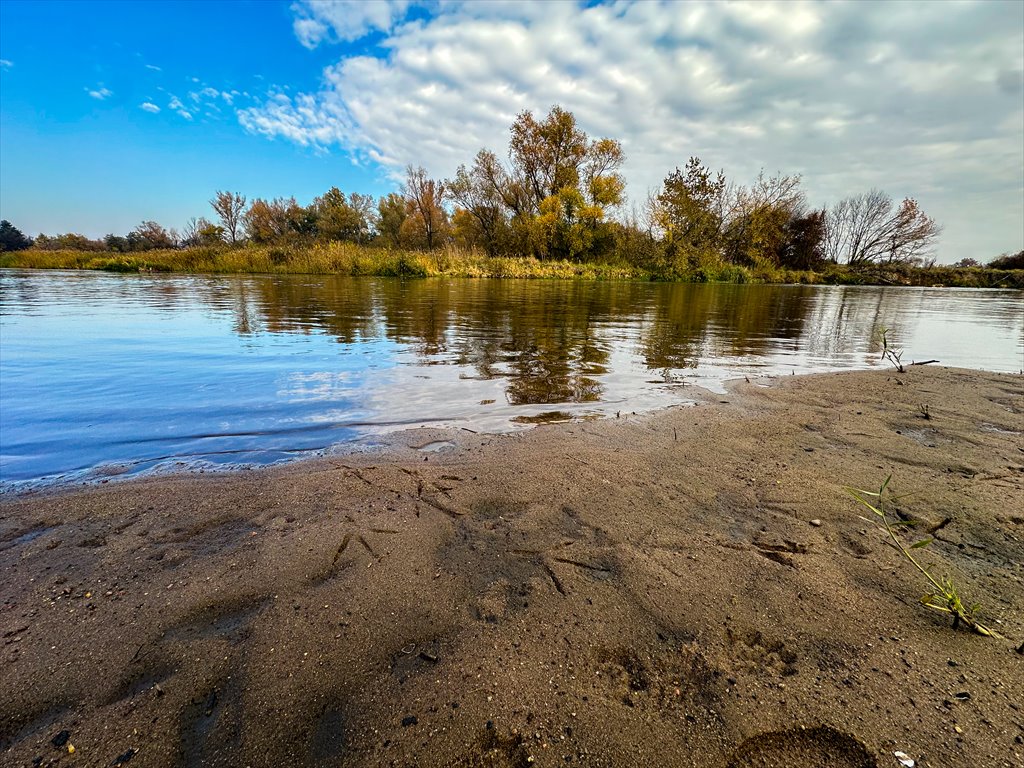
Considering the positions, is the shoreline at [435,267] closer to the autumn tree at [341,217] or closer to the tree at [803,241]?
the tree at [803,241]

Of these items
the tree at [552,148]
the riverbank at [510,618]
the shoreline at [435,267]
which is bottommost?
the riverbank at [510,618]

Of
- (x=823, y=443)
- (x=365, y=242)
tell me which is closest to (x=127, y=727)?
(x=823, y=443)

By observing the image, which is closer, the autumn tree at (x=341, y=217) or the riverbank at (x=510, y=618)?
the riverbank at (x=510, y=618)

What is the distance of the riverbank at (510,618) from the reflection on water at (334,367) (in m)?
0.82

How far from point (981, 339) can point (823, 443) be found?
8594 millimetres

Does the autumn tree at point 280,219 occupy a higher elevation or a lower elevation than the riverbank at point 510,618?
higher

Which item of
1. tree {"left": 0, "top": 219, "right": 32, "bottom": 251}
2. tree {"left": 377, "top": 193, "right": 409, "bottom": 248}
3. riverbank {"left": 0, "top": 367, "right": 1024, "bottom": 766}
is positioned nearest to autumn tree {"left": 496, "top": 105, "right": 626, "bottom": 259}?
tree {"left": 377, "top": 193, "right": 409, "bottom": 248}

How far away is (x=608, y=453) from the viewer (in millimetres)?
2883

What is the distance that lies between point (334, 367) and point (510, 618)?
432cm

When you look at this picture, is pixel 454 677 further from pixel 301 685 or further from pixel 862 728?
pixel 862 728

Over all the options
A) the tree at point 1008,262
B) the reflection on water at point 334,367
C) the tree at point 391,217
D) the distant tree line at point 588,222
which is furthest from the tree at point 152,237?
the tree at point 1008,262

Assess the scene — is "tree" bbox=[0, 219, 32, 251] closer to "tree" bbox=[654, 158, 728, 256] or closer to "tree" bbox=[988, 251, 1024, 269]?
"tree" bbox=[654, 158, 728, 256]

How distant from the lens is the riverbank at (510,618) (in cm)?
109

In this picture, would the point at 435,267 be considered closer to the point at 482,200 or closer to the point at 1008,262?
the point at 482,200
